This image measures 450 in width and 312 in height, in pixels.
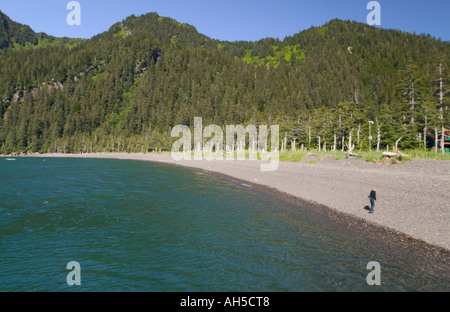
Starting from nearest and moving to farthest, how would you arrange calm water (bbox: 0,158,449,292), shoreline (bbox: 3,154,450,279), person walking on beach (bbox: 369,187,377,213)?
calm water (bbox: 0,158,449,292), shoreline (bbox: 3,154,450,279), person walking on beach (bbox: 369,187,377,213)

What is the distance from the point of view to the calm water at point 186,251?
9.77 metres

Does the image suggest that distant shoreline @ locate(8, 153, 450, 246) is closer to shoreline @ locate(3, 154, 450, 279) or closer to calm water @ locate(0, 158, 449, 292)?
shoreline @ locate(3, 154, 450, 279)

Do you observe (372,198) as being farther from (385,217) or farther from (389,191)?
(389,191)

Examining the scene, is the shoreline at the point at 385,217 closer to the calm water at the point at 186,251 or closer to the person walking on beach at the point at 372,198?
the person walking on beach at the point at 372,198

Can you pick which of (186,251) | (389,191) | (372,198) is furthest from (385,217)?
(186,251)

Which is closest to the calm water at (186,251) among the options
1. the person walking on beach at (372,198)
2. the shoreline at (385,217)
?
the shoreline at (385,217)

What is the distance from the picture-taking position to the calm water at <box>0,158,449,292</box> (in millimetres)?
9766

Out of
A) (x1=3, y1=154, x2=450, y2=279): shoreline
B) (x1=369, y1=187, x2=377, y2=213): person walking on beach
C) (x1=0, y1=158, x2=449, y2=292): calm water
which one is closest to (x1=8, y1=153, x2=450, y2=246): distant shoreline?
(x1=3, y1=154, x2=450, y2=279): shoreline

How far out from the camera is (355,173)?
92.1 ft

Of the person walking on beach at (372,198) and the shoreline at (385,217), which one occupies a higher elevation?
the person walking on beach at (372,198)

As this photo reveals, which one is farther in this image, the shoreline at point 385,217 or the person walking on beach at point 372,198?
the person walking on beach at point 372,198

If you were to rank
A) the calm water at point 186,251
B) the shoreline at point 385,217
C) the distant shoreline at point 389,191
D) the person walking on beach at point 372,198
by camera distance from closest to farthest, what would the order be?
the calm water at point 186,251 < the shoreline at point 385,217 < the distant shoreline at point 389,191 < the person walking on beach at point 372,198

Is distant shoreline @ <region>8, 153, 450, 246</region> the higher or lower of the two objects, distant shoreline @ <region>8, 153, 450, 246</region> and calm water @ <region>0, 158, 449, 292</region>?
the higher


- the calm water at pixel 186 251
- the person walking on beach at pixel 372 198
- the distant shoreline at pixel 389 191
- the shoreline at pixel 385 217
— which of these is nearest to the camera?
the calm water at pixel 186 251
